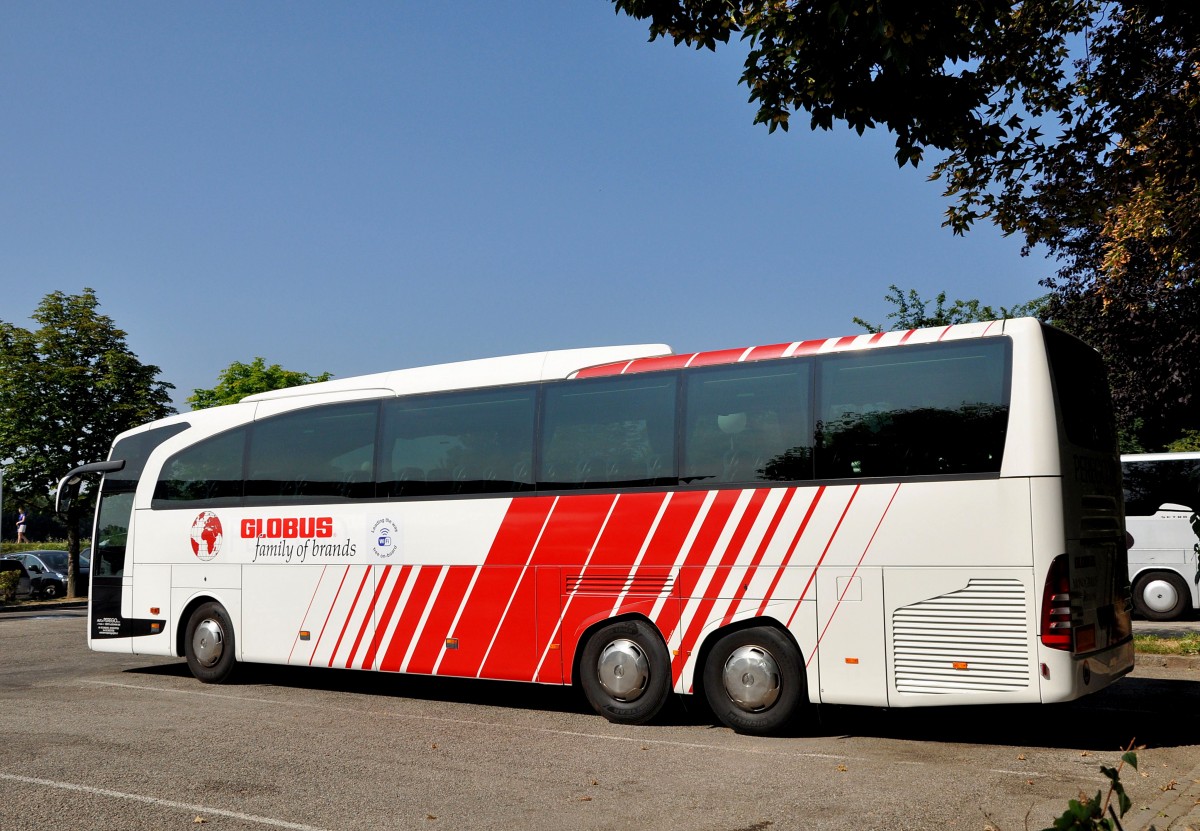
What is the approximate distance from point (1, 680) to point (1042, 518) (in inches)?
490

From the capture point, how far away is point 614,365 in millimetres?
11234

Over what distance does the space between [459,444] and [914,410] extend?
4780 millimetres

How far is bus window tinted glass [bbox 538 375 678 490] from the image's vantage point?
10.6 m

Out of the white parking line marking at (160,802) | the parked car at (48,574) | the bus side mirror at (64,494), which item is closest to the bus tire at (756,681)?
the white parking line marking at (160,802)

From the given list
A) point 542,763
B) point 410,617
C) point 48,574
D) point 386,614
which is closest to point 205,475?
point 386,614

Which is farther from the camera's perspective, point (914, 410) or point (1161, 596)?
point (1161, 596)

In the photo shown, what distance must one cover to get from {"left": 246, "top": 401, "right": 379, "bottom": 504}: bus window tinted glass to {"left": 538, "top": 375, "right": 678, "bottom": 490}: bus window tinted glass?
8.03 feet

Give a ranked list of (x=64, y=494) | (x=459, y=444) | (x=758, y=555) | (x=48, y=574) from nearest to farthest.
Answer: (x=758, y=555) < (x=459, y=444) < (x=64, y=494) < (x=48, y=574)

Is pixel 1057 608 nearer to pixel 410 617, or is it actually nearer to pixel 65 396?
pixel 410 617

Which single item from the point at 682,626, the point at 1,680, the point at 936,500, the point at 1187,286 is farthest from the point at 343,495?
the point at 1187,286

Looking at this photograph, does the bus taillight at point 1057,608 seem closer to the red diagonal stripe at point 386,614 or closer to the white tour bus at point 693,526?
the white tour bus at point 693,526

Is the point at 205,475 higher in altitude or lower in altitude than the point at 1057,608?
higher

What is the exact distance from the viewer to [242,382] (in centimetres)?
5019

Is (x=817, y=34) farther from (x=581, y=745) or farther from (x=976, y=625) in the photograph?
(x=581, y=745)
